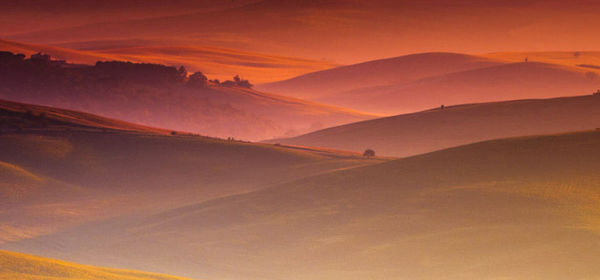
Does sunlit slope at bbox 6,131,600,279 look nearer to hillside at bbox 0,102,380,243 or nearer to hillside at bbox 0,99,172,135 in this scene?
hillside at bbox 0,102,380,243

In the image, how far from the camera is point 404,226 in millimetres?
40469

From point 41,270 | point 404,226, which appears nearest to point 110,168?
point 404,226

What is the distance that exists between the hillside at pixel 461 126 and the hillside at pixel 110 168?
1048 inches

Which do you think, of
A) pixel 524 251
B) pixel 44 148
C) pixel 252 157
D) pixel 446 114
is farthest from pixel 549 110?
pixel 524 251

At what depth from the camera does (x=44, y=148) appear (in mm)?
81562

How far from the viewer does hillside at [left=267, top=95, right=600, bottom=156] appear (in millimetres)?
109812

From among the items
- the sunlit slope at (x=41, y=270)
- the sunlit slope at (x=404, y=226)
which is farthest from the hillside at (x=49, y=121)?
the sunlit slope at (x=41, y=270)

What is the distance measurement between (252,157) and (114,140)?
16727 millimetres

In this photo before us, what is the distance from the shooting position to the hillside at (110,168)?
198 feet

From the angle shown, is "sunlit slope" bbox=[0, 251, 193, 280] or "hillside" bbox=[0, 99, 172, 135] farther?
"hillside" bbox=[0, 99, 172, 135]

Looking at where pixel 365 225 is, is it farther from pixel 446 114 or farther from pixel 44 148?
pixel 446 114

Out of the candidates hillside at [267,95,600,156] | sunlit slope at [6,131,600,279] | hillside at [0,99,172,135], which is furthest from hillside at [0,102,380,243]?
hillside at [267,95,600,156]

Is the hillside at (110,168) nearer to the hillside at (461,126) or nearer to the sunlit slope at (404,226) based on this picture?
the sunlit slope at (404,226)

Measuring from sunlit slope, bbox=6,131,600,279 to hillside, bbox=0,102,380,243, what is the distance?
8.28 m
